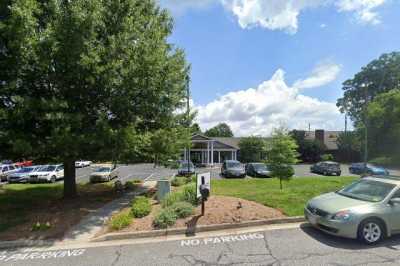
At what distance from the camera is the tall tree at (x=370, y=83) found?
212ft

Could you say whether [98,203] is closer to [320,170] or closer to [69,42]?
[69,42]

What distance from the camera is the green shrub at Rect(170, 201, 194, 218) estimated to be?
29.6 ft

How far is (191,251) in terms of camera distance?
6883 mm

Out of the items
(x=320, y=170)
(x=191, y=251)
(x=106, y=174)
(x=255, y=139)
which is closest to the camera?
(x=191, y=251)

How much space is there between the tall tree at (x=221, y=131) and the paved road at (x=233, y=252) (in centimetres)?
10246

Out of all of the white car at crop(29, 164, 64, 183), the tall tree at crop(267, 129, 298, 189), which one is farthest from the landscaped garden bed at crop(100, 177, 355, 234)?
the white car at crop(29, 164, 64, 183)

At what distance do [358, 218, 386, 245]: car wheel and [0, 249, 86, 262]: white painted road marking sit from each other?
6220mm

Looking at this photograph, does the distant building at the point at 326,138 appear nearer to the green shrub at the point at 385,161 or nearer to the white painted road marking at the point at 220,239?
the green shrub at the point at 385,161

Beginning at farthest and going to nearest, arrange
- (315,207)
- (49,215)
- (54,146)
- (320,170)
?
(320,170) → (49,215) → (54,146) → (315,207)

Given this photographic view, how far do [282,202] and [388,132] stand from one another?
40.1 m

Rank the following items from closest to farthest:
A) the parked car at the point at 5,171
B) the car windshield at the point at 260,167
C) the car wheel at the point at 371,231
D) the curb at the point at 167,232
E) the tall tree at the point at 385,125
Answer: the car wheel at the point at 371,231
the curb at the point at 167,232
the parked car at the point at 5,171
the car windshield at the point at 260,167
the tall tree at the point at 385,125

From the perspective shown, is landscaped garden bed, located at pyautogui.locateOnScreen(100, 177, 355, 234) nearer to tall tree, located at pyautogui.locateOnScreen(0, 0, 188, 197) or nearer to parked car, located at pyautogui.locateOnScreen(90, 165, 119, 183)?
tall tree, located at pyautogui.locateOnScreen(0, 0, 188, 197)

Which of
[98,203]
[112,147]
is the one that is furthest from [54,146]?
[98,203]

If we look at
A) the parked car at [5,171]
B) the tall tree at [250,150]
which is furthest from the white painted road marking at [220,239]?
the tall tree at [250,150]
